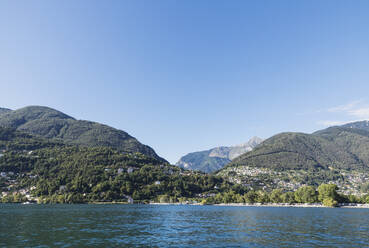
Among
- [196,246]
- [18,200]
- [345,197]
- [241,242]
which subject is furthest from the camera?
[18,200]

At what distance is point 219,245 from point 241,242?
4534 millimetres

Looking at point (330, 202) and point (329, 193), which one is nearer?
point (330, 202)

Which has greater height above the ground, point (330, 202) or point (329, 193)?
point (329, 193)

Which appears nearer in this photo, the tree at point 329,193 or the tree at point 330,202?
the tree at point 330,202

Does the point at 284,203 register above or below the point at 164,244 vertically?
below

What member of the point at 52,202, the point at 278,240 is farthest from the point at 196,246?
the point at 52,202

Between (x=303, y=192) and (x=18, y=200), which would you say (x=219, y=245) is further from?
(x=18, y=200)

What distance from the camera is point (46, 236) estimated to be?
40156mm

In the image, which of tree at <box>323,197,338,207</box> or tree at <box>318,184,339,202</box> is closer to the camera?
tree at <box>323,197,338,207</box>

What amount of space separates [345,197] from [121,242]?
644ft

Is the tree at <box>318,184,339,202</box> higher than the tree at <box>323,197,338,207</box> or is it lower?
higher

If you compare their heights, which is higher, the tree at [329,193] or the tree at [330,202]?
the tree at [329,193]

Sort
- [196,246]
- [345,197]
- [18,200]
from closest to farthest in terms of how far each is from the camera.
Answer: [196,246] < [345,197] < [18,200]

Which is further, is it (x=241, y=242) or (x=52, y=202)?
(x=52, y=202)
